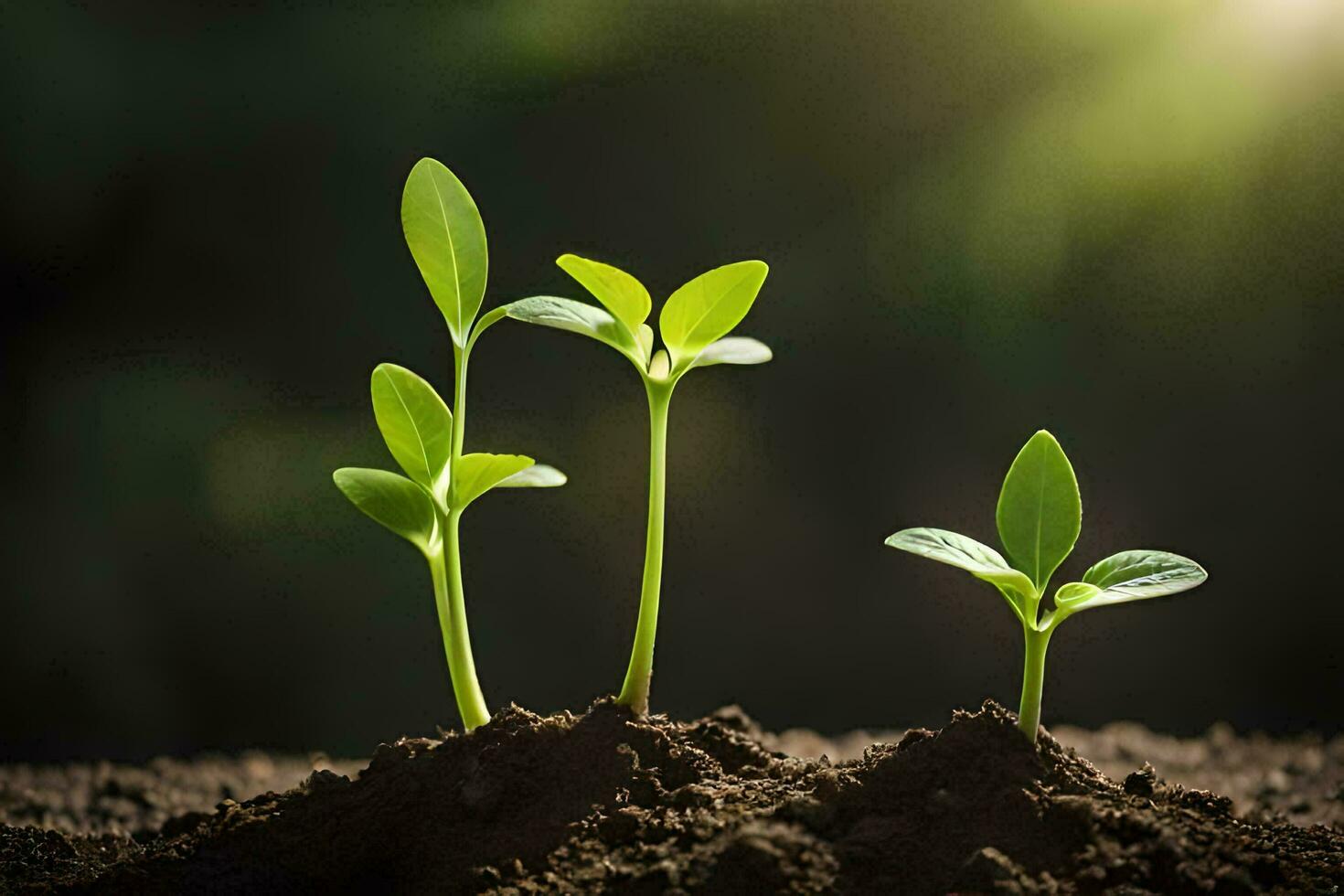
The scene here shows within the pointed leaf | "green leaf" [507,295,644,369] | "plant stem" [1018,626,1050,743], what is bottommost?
"plant stem" [1018,626,1050,743]

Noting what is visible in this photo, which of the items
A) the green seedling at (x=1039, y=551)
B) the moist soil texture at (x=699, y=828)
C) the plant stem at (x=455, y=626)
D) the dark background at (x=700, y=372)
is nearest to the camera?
the moist soil texture at (x=699, y=828)

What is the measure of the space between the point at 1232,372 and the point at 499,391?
107cm

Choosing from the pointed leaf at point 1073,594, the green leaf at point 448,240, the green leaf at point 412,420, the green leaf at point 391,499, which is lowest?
the pointed leaf at point 1073,594

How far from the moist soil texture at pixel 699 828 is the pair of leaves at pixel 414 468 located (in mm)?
183

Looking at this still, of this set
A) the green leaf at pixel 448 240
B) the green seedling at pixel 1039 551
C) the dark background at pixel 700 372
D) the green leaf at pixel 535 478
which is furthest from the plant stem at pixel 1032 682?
the dark background at pixel 700 372

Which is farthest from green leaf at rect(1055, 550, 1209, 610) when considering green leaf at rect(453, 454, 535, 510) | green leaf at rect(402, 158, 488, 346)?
green leaf at rect(402, 158, 488, 346)

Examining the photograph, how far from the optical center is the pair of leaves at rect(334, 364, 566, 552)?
3.01 ft

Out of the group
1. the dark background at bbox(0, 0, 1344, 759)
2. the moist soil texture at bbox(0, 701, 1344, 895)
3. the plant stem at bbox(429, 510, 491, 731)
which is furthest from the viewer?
the dark background at bbox(0, 0, 1344, 759)

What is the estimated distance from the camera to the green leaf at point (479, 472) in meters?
0.90

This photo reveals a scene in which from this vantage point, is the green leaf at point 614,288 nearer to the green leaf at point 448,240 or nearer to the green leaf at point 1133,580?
the green leaf at point 448,240

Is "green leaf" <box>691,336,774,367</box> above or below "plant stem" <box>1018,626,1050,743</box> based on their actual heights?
above

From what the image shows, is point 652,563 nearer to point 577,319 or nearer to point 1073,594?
point 577,319

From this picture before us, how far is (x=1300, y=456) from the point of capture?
1689 mm

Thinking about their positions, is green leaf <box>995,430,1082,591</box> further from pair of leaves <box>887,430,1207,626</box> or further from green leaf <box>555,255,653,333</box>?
green leaf <box>555,255,653,333</box>
